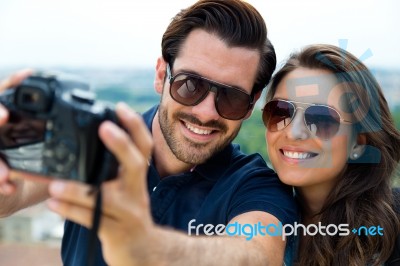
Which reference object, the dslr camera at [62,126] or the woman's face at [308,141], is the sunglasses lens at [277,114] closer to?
the woman's face at [308,141]

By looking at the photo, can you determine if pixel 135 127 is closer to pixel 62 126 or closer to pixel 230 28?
pixel 62 126

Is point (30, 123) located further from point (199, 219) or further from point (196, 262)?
point (199, 219)

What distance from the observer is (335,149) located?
4.91 ft

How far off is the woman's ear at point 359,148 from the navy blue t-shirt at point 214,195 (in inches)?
8.9

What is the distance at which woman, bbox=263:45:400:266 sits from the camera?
57.4 inches

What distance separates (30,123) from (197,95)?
684 mm

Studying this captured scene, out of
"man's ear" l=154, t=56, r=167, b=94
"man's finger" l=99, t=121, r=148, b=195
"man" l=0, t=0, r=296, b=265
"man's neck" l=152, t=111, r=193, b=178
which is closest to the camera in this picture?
"man's finger" l=99, t=121, r=148, b=195

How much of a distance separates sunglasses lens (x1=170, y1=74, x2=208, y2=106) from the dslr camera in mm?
620

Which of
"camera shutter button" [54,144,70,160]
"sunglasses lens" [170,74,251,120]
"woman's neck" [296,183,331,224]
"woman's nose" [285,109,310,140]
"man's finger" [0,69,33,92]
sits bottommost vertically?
"woman's neck" [296,183,331,224]

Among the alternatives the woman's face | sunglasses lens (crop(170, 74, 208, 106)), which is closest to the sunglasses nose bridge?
the woman's face

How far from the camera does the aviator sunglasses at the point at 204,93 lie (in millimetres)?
1465

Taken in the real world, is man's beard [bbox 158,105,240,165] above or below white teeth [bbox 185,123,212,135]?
below

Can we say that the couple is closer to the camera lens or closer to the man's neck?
the man's neck

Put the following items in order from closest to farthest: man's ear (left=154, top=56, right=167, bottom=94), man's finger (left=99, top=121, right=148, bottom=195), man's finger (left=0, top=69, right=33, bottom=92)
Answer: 1. man's finger (left=99, top=121, right=148, bottom=195)
2. man's finger (left=0, top=69, right=33, bottom=92)
3. man's ear (left=154, top=56, right=167, bottom=94)
